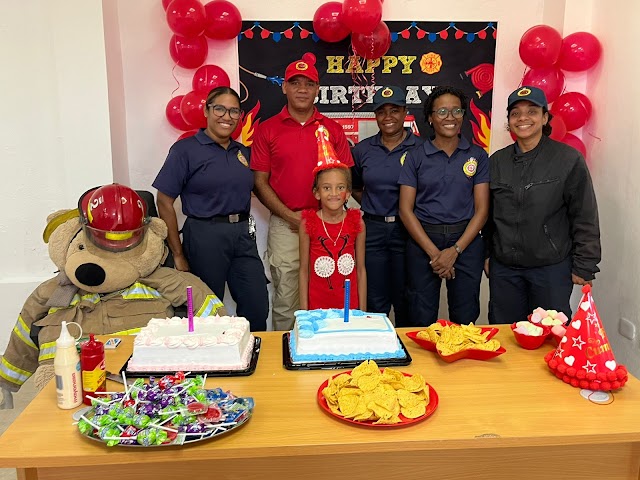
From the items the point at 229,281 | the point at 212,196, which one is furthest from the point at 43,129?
the point at 229,281

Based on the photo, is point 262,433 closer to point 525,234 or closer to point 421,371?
point 421,371

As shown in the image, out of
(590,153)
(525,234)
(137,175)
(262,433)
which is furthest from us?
(137,175)

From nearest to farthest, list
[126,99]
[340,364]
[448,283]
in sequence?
1. [340,364]
2. [448,283]
3. [126,99]

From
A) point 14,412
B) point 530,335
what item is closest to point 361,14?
point 530,335

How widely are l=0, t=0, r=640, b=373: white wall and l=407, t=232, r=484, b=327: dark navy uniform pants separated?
831 millimetres

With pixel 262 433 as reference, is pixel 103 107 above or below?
above

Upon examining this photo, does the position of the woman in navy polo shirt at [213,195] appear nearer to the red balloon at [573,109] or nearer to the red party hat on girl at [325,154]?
the red party hat on girl at [325,154]

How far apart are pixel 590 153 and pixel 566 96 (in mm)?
385

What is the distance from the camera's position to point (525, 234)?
2660 mm

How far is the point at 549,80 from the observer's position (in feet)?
11.1

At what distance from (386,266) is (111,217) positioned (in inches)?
59.6

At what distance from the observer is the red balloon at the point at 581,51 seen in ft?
10.8

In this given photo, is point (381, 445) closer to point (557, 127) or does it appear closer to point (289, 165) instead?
point (289, 165)

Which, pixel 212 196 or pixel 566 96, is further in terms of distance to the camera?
pixel 566 96
